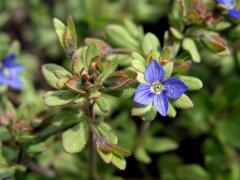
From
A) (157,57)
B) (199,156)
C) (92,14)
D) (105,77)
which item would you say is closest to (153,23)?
(92,14)

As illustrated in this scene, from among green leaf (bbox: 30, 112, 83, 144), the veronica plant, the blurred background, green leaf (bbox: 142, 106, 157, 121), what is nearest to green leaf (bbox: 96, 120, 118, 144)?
the veronica plant

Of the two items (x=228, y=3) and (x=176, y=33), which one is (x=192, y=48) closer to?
(x=176, y=33)

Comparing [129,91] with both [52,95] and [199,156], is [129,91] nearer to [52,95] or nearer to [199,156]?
[52,95]

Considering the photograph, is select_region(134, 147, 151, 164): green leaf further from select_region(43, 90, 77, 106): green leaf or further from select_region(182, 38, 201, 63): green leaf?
select_region(43, 90, 77, 106): green leaf

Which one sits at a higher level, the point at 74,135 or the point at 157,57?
the point at 157,57

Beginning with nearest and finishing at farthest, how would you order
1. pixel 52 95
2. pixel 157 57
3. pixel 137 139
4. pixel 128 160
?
1. pixel 52 95
2. pixel 157 57
3. pixel 137 139
4. pixel 128 160

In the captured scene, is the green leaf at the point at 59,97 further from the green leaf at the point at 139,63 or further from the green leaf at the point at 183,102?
the green leaf at the point at 183,102
